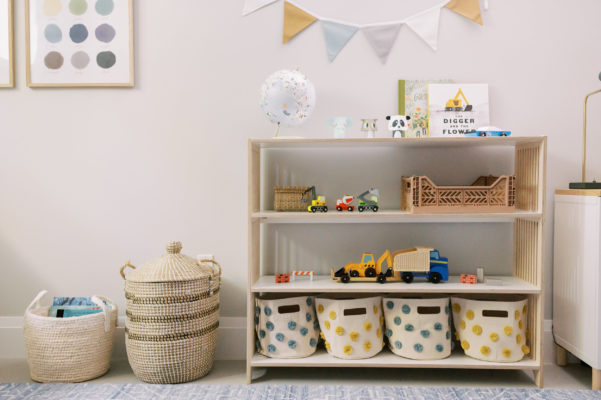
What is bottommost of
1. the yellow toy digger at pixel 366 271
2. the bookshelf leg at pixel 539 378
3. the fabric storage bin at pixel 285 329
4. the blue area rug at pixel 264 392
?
the blue area rug at pixel 264 392

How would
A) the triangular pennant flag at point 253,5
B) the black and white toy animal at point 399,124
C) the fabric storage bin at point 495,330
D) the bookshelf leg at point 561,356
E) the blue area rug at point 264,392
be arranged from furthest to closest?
the triangular pennant flag at point 253,5, the bookshelf leg at point 561,356, the black and white toy animal at point 399,124, the fabric storage bin at point 495,330, the blue area rug at point 264,392

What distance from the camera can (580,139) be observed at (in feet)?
8.25

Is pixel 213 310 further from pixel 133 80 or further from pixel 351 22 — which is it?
pixel 351 22

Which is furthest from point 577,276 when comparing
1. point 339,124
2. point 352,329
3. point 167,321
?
point 167,321

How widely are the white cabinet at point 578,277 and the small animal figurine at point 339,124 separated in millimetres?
1091

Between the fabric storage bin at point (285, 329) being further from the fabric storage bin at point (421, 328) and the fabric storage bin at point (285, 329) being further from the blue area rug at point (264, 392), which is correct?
the fabric storage bin at point (421, 328)

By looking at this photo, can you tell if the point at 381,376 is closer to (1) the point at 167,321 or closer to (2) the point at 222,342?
(2) the point at 222,342

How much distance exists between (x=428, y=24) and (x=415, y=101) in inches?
15.5

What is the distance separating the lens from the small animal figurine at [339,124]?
7.69ft

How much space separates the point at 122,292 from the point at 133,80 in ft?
3.67

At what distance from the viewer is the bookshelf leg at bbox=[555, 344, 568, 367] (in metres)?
2.45

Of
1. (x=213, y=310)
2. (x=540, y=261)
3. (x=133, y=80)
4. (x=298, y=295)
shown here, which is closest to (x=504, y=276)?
(x=540, y=261)

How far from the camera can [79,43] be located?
8.48 ft

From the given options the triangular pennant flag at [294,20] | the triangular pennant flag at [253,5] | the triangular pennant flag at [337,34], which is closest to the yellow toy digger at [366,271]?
the triangular pennant flag at [337,34]
